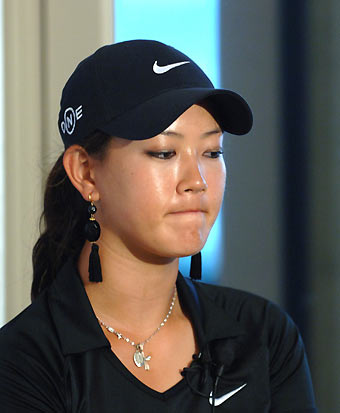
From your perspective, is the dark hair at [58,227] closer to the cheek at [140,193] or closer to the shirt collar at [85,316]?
the shirt collar at [85,316]

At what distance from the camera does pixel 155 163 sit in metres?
1.14

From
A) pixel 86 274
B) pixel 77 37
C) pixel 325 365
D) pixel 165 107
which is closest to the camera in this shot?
pixel 165 107

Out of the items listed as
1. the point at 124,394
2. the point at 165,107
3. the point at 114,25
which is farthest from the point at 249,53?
the point at 124,394

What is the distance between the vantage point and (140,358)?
1.26 m

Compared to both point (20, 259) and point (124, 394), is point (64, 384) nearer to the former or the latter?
point (124, 394)

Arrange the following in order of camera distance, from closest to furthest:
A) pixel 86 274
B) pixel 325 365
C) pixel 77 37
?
pixel 86 274 < pixel 77 37 < pixel 325 365

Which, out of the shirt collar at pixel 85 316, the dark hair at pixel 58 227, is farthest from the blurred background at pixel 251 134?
the shirt collar at pixel 85 316

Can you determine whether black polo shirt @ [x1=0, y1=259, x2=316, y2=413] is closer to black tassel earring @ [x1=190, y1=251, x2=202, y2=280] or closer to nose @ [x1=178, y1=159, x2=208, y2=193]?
black tassel earring @ [x1=190, y1=251, x2=202, y2=280]

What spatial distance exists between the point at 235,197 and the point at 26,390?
783mm

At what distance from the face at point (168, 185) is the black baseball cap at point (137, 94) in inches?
1.2

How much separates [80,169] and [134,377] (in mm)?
360

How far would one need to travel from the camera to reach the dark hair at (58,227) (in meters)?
1.38

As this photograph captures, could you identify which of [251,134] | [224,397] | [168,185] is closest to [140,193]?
[168,185]

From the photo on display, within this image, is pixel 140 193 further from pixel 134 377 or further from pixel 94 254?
pixel 134 377
